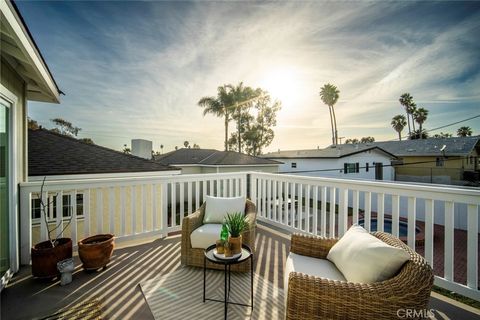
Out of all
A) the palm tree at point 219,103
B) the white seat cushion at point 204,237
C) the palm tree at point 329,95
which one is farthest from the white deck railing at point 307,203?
the palm tree at point 329,95

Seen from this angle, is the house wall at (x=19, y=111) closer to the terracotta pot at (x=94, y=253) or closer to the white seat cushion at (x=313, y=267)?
the terracotta pot at (x=94, y=253)

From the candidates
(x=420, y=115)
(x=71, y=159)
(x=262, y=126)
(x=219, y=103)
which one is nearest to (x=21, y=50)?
(x=71, y=159)

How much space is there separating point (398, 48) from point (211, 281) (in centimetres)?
685

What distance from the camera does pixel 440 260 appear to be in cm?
675

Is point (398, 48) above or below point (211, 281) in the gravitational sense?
above

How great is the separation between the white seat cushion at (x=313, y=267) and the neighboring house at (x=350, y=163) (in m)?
13.6

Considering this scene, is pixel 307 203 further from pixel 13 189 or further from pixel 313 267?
pixel 13 189

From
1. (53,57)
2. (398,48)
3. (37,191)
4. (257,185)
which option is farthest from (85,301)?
(398,48)

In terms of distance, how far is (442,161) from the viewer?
672 inches

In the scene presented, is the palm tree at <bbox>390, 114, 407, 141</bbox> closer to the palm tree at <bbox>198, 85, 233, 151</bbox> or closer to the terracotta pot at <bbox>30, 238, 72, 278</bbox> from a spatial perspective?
the palm tree at <bbox>198, 85, 233, 151</bbox>

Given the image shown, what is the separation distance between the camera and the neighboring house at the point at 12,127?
217 centimetres

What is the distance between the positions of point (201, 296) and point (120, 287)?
93cm

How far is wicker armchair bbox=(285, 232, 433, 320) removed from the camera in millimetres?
1132

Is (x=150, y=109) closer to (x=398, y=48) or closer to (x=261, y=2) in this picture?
(x=261, y=2)
